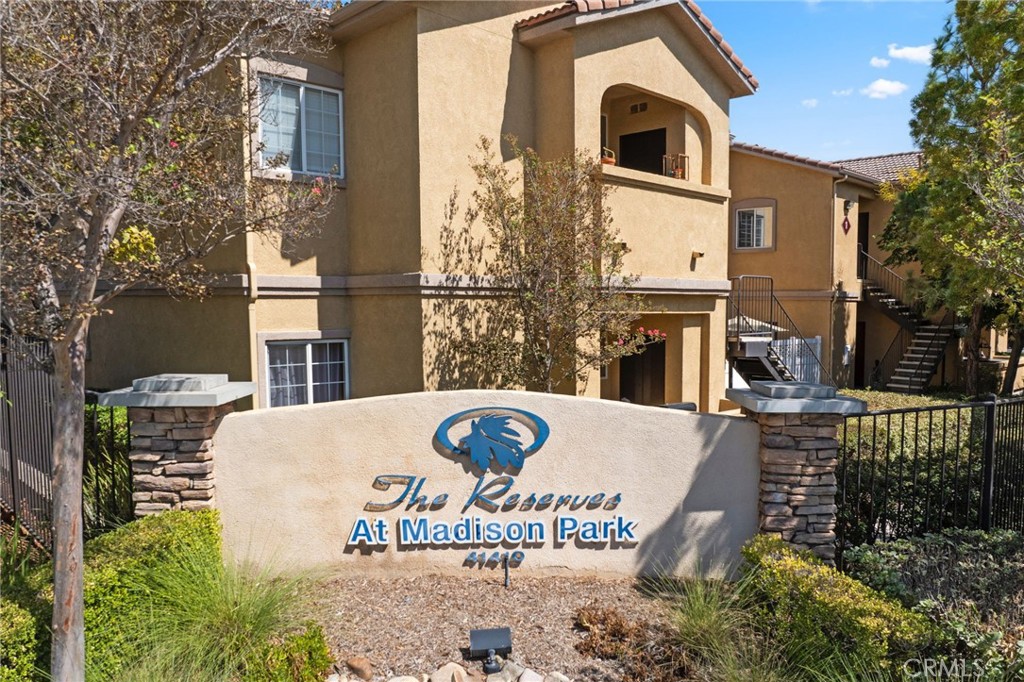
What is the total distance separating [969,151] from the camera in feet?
42.1

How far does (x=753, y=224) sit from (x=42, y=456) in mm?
21505

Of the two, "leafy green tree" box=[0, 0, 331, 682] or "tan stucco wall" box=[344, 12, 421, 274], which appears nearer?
"leafy green tree" box=[0, 0, 331, 682]

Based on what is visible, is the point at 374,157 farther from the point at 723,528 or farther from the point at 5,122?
the point at 723,528

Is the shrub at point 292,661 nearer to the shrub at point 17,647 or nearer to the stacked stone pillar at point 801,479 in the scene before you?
the shrub at point 17,647

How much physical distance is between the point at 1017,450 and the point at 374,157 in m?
10.3

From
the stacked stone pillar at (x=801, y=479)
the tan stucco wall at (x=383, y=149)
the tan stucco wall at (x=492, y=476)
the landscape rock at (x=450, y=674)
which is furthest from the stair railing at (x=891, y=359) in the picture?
the landscape rock at (x=450, y=674)

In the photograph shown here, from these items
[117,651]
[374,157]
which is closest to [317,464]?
[117,651]

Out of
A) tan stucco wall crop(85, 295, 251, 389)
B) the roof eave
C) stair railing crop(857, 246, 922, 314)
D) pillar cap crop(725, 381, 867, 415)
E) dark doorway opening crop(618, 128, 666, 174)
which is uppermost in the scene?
the roof eave

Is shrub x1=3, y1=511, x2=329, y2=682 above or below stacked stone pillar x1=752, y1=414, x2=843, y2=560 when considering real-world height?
below

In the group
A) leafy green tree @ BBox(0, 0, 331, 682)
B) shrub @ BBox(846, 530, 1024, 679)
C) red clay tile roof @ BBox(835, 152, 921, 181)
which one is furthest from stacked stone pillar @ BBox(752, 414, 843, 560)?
red clay tile roof @ BBox(835, 152, 921, 181)

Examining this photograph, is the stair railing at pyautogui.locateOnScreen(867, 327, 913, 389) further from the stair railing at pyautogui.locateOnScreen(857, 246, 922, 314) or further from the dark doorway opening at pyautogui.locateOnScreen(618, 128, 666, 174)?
the dark doorway opening at pyautogui.locateOnScreen(618, 128, 666, 174)

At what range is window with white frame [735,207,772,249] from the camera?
23.5m

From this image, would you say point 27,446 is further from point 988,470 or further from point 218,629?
point 988,470
